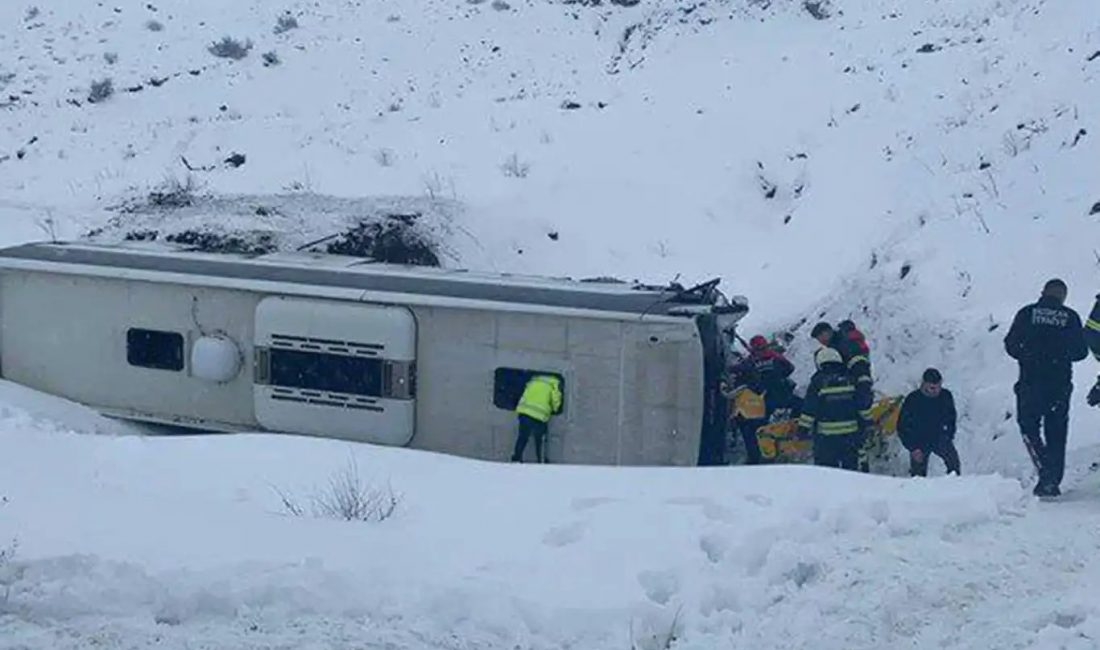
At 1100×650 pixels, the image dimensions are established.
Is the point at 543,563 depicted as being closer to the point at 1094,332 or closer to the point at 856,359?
the point at 1094,332

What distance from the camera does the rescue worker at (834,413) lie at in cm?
1183

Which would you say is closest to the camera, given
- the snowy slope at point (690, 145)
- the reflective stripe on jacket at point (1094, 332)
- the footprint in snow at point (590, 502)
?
the footprint in snow at point (590, 502)

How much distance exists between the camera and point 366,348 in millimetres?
12562

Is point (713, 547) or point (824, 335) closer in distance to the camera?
point (713, 547)

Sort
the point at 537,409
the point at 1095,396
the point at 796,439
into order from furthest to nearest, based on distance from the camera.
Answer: the point at 796,439 < the point at 537,409 < the point at 1095,396

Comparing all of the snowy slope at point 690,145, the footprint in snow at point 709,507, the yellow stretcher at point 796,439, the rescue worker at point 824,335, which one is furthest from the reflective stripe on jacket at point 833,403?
the footprint in snow at point 709,507

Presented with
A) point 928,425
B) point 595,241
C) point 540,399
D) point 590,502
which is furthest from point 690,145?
point 590,502

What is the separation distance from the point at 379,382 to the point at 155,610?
652cm

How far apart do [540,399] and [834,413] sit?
2.54m

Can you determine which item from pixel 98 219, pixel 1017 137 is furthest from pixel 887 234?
pixel 98 219

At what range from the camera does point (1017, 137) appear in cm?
1766

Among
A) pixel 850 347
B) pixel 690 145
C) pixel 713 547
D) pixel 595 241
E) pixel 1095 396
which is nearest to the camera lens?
pixel 713 547

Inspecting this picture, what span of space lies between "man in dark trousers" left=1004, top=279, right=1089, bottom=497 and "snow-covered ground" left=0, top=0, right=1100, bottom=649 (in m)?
0.59

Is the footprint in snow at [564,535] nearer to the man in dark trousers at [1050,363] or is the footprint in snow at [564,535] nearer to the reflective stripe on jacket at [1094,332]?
the man in dark trousers at [1050,363]
